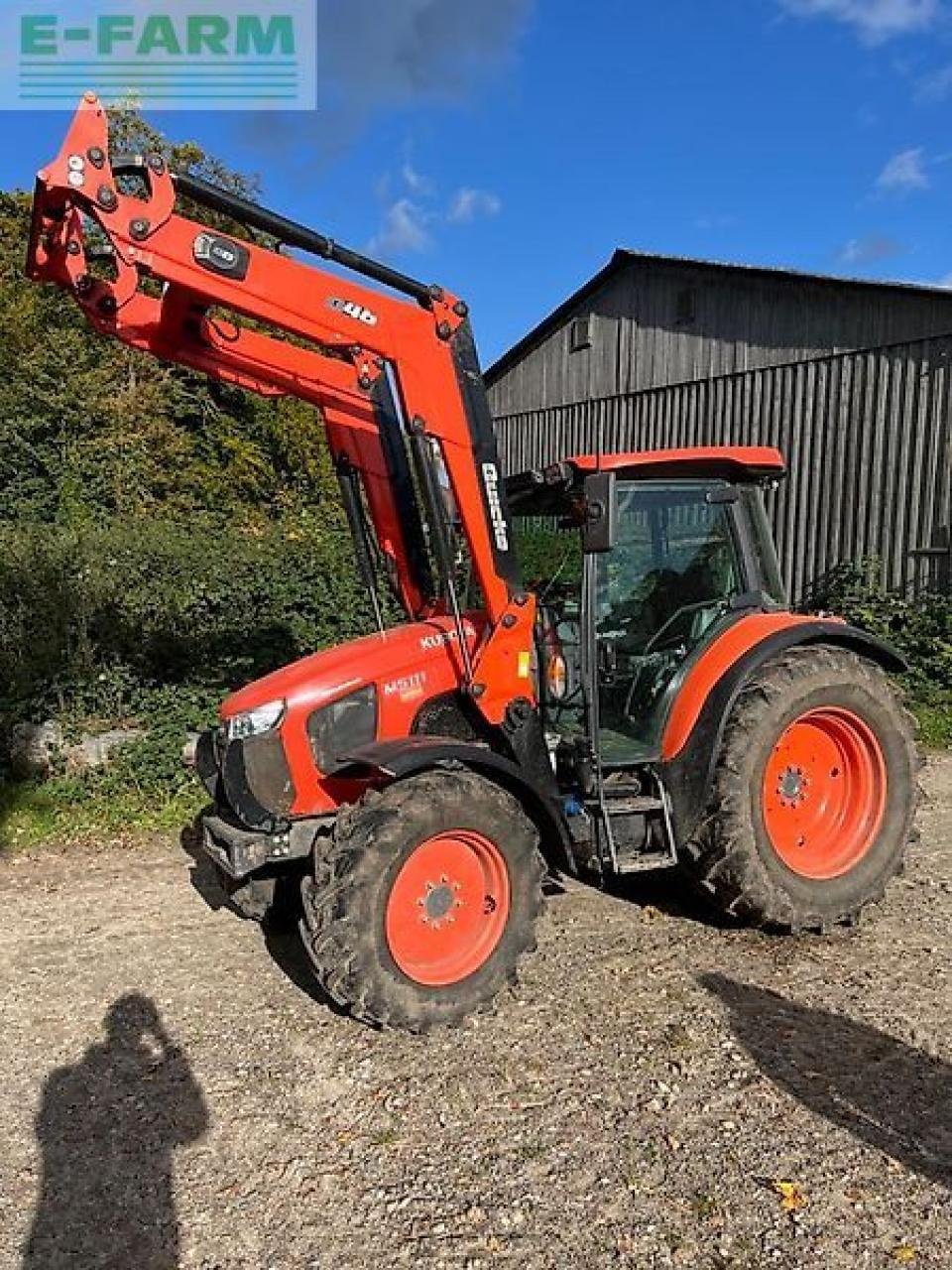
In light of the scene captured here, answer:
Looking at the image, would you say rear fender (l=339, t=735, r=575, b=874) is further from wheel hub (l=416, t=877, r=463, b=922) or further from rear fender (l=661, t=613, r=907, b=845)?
rear fender (l=661, t=613, r=907, b=845)

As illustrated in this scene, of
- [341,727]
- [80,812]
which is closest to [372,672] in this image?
[341,727]

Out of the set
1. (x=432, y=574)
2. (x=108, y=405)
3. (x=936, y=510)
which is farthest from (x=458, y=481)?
(x=108, y=405)

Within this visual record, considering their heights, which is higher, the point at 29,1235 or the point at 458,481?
the point at 458,481

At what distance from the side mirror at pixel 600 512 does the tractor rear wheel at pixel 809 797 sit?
3.49 ft

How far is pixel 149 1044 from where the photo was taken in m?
3.91

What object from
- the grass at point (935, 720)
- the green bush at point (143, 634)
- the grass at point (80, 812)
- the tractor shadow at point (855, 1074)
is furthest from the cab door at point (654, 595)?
the grass at point (935, 720)

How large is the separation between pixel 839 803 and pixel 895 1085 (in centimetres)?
170

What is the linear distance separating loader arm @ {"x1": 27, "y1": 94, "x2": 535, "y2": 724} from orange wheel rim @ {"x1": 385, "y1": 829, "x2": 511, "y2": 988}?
0.67 meters

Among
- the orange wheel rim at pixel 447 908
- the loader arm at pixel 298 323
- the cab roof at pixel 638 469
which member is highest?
the loader arm at pixel 298 323

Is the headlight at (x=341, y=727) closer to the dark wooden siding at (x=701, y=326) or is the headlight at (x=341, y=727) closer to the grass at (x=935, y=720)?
the grass at (x=935, y=720)

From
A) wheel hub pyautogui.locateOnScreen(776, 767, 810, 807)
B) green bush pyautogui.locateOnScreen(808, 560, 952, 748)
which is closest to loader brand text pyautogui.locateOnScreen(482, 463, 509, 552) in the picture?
wheel hub pyautogui.locateOnScreen(776, 767, 810, 807)

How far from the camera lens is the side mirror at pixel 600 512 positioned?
4051 mm

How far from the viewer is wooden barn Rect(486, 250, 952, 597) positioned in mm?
11242

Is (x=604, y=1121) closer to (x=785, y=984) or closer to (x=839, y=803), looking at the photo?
(x=785, y=984)
